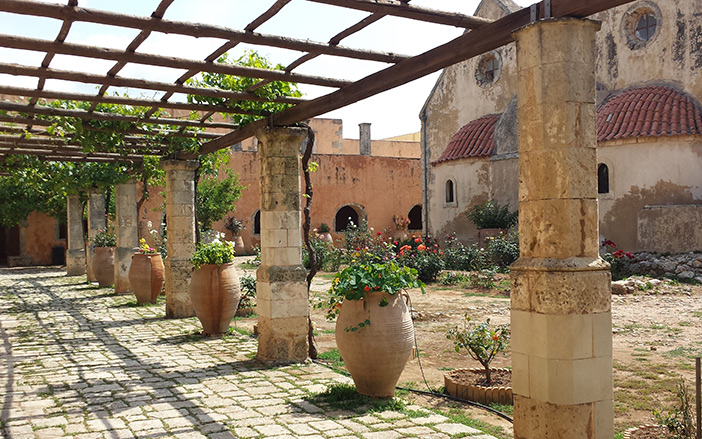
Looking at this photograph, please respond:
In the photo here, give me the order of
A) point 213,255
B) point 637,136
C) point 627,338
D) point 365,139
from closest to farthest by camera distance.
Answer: point 627,338 → point 213,255 → point 637,136 → point 365,139

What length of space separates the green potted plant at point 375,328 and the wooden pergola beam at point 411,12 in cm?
224

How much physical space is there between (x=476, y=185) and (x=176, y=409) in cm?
1580

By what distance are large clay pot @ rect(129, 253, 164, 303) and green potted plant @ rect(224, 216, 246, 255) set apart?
12.3m

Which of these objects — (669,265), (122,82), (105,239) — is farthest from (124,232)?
(669,265)

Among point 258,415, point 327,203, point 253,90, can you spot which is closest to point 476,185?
Answer: point 327,203

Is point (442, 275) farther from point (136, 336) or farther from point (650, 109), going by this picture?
point (136, 336)

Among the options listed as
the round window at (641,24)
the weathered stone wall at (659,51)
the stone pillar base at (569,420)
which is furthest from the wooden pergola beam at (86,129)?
the round window at (641,24)

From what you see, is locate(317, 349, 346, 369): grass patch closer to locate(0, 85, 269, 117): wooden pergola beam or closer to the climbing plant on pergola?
the climbing plant on pergola

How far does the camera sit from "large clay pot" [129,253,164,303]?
12.1 meters

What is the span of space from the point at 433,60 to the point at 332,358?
4.03 meters

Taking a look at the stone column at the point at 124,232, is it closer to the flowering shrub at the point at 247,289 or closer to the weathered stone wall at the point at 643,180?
the flowering shrub at the point at 247,289

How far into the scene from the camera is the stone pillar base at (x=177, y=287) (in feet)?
34.8

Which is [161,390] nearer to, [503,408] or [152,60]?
[152,60]

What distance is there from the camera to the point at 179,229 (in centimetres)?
1064
